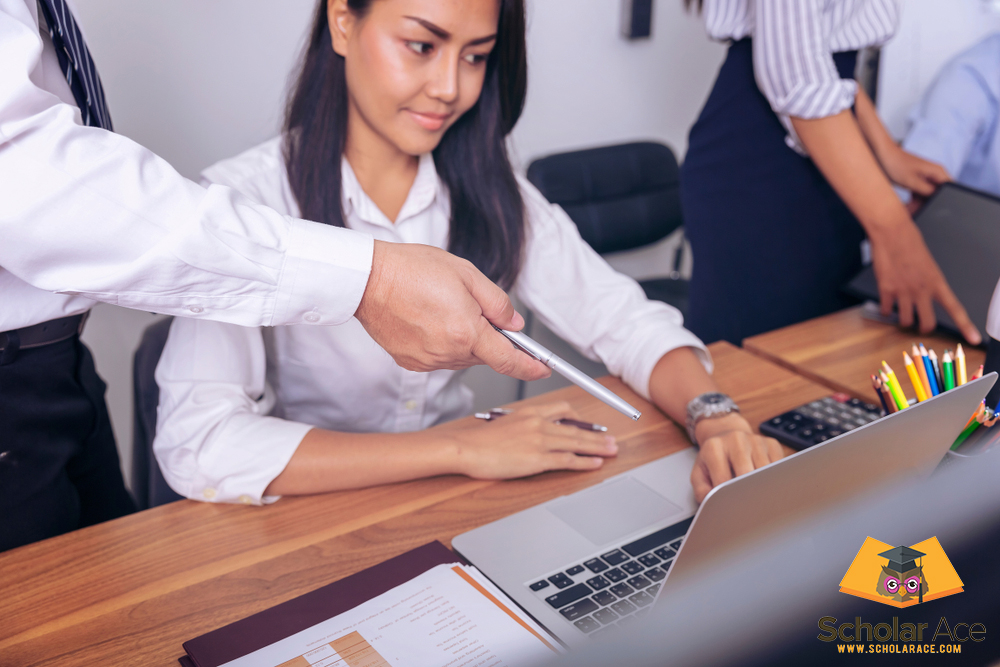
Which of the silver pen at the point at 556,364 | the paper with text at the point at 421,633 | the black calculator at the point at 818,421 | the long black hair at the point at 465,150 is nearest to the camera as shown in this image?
the paper with text at the point at 421,633

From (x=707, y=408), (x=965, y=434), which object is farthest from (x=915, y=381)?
(x=707, y=408)

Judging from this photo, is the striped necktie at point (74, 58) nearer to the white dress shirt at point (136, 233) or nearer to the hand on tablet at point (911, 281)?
the white dress shirt at point (136, 233)

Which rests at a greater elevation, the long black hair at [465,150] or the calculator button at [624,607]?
the long black hair at [465,150]

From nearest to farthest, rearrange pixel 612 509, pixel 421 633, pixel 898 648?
pixel 898 648, pixel 421 633, pixel 612 509

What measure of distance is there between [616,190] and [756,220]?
2.47 feet

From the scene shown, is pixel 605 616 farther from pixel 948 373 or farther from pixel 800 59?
pixel 800 59

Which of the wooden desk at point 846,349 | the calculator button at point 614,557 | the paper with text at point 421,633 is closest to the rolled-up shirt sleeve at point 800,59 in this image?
the wooden desk at point 846,349

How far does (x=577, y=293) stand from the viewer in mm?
1232

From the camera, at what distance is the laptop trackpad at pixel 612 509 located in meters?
0.78

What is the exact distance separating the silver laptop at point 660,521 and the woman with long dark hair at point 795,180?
0.62 m

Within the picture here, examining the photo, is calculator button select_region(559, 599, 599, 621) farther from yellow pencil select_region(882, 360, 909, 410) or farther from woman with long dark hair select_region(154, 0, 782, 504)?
yellow pencil select_region(882, 360, 909, 410)

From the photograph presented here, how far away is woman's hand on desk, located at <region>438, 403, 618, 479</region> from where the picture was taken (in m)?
0.88

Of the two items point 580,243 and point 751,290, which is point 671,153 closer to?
point 751,290

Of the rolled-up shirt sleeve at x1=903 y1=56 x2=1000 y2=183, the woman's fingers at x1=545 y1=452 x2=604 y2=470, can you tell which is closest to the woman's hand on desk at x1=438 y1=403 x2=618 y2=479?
the woman's fingers at x1=545 y1=452 x2=604 y2=470
